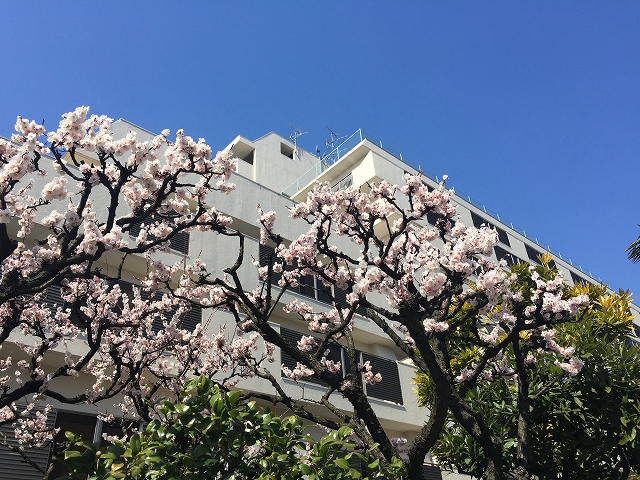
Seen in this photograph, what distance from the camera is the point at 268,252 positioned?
14484mm

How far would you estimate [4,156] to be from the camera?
509 centimetres

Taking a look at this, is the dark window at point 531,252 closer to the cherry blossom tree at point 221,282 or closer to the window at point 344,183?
the window at point 344,183

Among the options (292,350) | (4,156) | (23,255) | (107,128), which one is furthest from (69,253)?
(292,350)

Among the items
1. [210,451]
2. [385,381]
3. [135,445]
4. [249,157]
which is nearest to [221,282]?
[135,445]

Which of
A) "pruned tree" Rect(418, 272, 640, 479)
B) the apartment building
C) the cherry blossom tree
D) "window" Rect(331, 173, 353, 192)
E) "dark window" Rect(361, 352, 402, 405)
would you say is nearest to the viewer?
the cherry blossom tree

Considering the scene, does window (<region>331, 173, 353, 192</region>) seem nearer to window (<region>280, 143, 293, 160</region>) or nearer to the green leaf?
window (<region>280, 143, 293, 160</region>)

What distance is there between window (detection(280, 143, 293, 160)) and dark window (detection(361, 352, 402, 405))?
43.2ft

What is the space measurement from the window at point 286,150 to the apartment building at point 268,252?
1.25 ft

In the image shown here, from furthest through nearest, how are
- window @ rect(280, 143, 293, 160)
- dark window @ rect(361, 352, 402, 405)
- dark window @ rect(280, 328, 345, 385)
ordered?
1. window @ rect(280, 143, 293, 160)
2. dark window @ rect(361, 352, 402, 405)
3. dark window @ rect(280, 328, 345, 385)

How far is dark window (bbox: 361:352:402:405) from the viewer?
14250mm

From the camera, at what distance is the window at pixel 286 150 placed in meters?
24.6

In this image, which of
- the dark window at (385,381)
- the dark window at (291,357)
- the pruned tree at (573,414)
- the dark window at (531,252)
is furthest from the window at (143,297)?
the dark window at (531,252)

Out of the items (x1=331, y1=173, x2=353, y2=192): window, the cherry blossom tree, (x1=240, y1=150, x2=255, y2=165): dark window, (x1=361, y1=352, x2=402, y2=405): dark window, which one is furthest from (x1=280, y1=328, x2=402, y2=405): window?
(x1=240, y1=150, x2=255, y2=165): dark window

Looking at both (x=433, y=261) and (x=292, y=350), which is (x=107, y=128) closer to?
(x=292, y=350)
